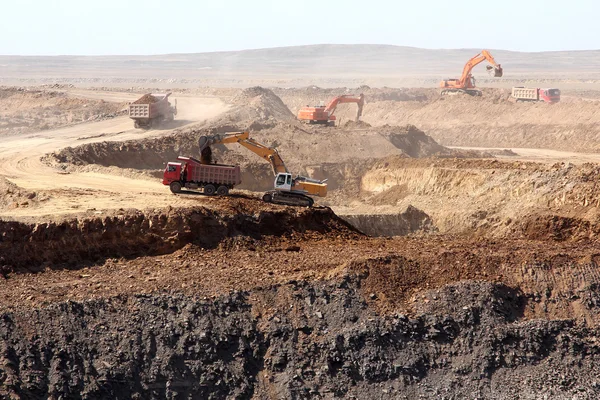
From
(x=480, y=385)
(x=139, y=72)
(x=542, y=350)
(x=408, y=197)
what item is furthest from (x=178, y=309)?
(x=139, y=72)

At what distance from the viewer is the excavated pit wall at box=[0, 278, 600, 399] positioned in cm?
1791

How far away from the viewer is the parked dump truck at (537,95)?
222ft

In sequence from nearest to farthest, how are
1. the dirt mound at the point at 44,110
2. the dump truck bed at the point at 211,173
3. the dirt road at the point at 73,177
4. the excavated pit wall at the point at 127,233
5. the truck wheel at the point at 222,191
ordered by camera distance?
the excavated pit wall at the point at 127,233 → the dirt road at the point at 73,177 → the dump truck bed at the point at 211,173 → the truck wheel at the point at 222,191 → the dirt mound at the point at 44,110

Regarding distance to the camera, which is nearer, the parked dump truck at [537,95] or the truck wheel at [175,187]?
the truck wheel at [175,187]

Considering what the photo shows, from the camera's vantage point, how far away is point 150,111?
47.3m

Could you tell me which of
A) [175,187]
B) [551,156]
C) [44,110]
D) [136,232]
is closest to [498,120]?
[551,156]

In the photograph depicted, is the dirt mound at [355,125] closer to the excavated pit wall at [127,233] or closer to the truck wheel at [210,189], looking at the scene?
the truck wheel at [210,189]

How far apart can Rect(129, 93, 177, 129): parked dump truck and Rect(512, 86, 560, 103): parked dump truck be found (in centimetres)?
3227

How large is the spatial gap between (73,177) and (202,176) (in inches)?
249

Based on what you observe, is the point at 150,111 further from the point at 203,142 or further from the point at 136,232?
the point at 136,232

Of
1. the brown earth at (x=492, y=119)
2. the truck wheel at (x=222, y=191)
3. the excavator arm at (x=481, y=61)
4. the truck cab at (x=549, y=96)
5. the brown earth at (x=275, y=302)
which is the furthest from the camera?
the truck cab at (x=549, y=96)

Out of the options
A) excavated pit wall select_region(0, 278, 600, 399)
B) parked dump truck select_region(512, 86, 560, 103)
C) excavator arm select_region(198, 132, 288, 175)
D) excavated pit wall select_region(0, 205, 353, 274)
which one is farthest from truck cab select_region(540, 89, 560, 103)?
excavated pit wall select_region(0, 278, 600, 399)

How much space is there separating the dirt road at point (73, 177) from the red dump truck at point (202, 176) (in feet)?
2.82

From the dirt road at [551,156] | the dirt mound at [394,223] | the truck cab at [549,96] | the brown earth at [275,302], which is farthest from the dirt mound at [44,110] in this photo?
the truck cab at [549,96]
